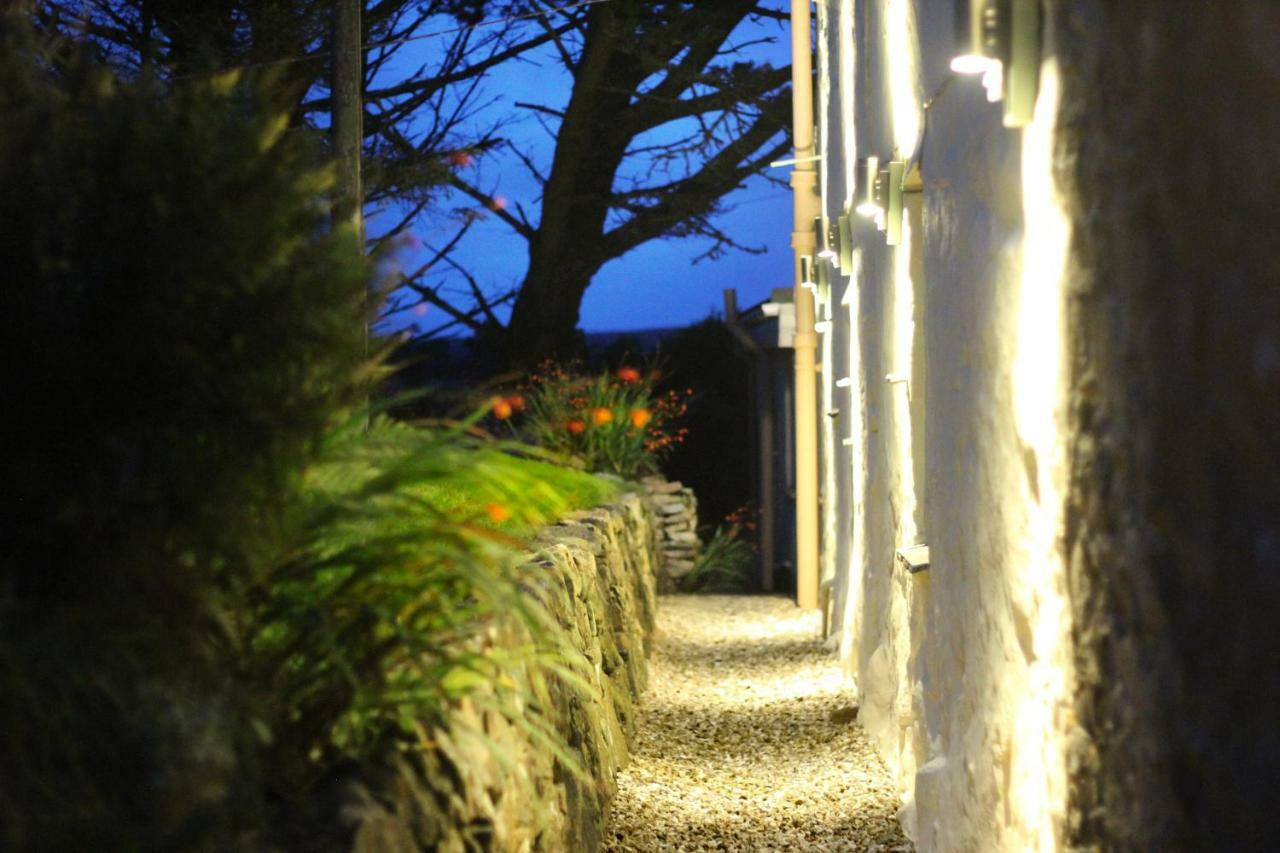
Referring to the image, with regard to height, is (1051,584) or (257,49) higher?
(257,49)

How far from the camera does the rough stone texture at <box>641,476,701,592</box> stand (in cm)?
1101

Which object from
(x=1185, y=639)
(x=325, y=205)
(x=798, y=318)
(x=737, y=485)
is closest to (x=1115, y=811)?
(x=1185, y=639)

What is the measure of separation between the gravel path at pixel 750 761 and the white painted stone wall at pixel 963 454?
0.17 m

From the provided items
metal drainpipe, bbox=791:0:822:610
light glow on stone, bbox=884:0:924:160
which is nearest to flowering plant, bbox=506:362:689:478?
metal drainpipe, bbox=791:0:822:610

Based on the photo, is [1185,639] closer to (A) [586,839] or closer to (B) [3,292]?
(B) [3,292]

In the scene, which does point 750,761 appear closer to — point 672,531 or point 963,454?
point 963,454

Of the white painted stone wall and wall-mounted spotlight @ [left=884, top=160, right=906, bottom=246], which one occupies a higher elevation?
wall-mounted spotlight @ [left=884, top=160, right=906, bottom=246]

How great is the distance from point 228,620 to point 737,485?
40.0ft

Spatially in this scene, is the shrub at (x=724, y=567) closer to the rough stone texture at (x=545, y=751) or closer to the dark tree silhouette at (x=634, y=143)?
the dark tree silhouette at (x=634, y=143)

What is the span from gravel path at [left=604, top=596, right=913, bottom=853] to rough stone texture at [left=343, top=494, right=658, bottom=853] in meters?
0.15

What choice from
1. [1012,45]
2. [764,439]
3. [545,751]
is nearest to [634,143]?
[764,439]

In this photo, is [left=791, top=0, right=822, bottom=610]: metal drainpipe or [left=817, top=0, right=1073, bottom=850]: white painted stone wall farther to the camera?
[left=791, top=0, right=822, bottom=610]: metal drainpipe

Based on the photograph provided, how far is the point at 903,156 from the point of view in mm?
4496

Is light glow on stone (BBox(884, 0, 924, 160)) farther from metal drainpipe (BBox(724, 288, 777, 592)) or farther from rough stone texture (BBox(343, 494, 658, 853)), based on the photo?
metal drainpipe (BBox(724, 288, 777, 592))
